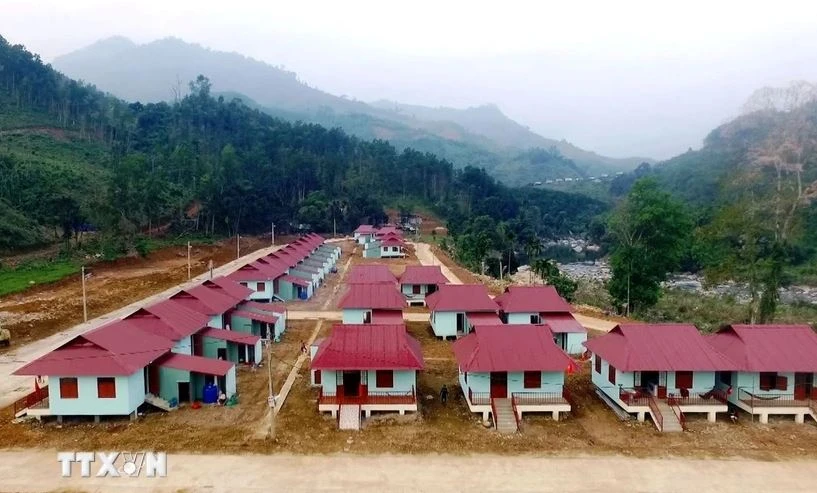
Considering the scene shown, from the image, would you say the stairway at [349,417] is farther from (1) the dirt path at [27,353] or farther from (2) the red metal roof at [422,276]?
(2) the red metal roof at [422,276]

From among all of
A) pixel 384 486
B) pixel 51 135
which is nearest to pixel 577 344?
pixel 384 486

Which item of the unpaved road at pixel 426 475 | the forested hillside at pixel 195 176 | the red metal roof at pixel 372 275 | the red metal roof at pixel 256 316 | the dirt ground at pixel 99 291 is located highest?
the forested hillside at pixel 195 176

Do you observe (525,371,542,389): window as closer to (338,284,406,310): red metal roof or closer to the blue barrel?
(338,284,406,310): red metal roof

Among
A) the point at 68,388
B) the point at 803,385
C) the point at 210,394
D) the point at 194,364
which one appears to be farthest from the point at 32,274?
the point at 803,385

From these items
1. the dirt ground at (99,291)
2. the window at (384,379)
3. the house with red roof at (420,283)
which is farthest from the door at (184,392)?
the house with red roof at (420,283)

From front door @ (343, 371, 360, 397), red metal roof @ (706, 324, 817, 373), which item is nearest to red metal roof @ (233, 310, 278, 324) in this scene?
front door @ (343, 371, 360, 397)

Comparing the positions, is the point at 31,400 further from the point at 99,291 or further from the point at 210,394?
the point at 99,291
